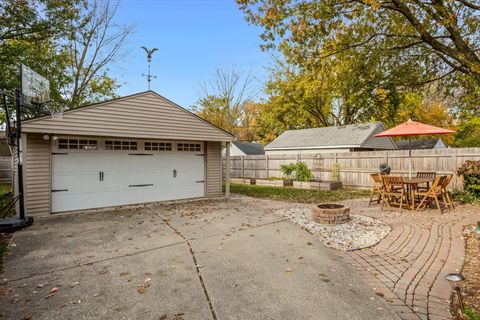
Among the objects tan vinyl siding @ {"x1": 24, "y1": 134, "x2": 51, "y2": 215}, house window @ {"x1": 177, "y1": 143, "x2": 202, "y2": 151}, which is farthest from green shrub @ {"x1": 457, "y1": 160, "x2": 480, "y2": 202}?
tan vinyl siding @ {"x1": 24, "y1": 134, "x2": 51, "y2": 215}

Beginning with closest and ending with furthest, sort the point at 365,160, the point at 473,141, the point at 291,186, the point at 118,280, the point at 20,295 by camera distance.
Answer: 1. the point at 20,295
2. the point at 118,280
3. the point at 365,160
4. the point at 291,186
5. the point at 473,141

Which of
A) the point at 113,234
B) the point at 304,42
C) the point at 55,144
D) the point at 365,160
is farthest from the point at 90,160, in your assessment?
the point at 365,160

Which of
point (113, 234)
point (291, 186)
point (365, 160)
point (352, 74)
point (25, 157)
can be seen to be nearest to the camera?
point (113, 234)

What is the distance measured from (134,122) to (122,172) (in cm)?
162

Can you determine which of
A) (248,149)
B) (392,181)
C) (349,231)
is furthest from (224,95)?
(349,231)

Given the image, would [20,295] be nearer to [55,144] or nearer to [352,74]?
[55,144]

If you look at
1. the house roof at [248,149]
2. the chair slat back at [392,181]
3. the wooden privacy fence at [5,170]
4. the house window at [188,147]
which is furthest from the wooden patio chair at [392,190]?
the wooden privacy fence at [5,170]

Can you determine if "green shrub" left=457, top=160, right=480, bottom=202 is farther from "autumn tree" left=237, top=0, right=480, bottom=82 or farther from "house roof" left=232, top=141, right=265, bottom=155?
"house roof" left=232, top=141, right=265, bottom=155

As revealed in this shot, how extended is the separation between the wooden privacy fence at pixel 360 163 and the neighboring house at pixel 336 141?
348cm

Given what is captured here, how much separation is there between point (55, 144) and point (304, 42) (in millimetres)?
7945

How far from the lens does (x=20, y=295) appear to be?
10.4ft

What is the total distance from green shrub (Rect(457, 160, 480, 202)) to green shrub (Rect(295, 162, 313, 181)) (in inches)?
256

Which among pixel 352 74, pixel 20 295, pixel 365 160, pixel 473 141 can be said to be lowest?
pixel 20 295

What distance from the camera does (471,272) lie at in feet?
11.7
